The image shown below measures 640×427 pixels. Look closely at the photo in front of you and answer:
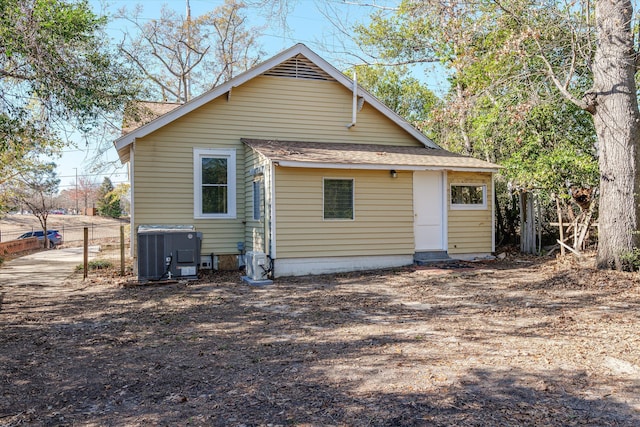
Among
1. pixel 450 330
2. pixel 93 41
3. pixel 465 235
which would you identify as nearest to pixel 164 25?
pixel 93 41

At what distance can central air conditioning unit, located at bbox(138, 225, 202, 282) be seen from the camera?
386 inches

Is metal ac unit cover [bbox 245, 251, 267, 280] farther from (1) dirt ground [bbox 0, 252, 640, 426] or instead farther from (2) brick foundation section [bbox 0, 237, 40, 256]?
(2) brick foundation section [bbox 0, 237, 40, 256]

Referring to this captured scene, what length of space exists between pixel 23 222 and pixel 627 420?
5260 centimetres

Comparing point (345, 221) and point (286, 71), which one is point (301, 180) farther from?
point (286, 71)

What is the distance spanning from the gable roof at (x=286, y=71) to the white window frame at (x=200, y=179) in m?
1.11

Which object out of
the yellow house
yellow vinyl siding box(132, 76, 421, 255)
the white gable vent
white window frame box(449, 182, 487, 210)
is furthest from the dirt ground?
the white gable vent

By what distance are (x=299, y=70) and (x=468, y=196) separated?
5674mm

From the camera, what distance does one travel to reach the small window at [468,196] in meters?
12.4

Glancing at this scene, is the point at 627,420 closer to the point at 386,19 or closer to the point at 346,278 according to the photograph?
the point at 346,278

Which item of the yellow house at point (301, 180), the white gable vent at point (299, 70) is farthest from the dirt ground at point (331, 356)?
the white gable vent at point (299, 70)

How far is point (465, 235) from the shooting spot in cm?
1234

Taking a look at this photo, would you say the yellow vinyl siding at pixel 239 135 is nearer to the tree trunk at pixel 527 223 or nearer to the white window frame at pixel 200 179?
the white window frame at pixel 200 179

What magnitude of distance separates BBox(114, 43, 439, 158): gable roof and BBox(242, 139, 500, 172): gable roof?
1.25 meters

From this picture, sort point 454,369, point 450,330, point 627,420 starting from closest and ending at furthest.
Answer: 1. point 627,420
2. point 454,369
3. point 450,330
